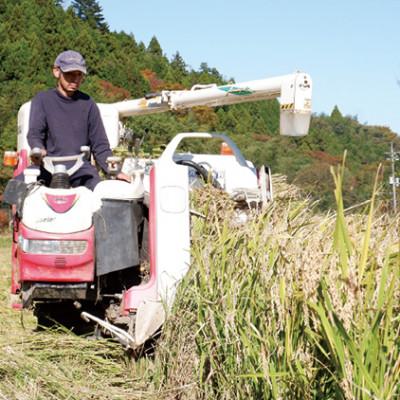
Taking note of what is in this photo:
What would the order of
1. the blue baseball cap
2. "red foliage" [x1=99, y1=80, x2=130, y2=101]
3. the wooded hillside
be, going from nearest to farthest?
the blue baseball cap < the wooded hillside < "red foliage" [x1=99, y1=80, x2=130, y2=101]

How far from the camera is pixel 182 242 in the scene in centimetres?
498

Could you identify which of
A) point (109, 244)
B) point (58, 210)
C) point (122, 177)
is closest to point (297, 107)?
point (122, 177)

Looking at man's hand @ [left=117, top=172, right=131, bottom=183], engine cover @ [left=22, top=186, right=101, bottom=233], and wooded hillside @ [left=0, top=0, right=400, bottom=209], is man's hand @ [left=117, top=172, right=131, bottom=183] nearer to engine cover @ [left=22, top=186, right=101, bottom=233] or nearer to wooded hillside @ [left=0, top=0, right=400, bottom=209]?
engine cover @ [left=22, top=186, right=101, bottom=233]

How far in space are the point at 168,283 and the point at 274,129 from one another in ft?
128

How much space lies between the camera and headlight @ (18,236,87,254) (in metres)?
4.94

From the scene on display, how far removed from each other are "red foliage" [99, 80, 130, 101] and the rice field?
31.3 metres

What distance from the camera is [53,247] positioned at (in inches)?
194

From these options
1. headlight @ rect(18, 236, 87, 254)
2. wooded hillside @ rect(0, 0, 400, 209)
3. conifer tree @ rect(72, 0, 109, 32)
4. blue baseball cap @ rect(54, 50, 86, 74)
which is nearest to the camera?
headlight @ rect(18, 236, 87, 254)

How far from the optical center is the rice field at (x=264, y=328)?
2943 mm

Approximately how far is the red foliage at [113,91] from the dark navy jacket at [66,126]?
29844 mm

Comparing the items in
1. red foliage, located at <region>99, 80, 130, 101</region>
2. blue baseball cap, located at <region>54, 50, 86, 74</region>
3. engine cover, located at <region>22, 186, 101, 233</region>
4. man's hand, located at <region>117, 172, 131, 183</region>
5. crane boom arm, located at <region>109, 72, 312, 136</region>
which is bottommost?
engine cover, located at <region>22, 186, 101, 233</region>

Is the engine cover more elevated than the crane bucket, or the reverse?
the crane bucket

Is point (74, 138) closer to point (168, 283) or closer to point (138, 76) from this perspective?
→ point (168, 283)

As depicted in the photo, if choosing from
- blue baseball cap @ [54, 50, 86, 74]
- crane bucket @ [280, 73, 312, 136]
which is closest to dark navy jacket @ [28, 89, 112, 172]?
blue baseball cap @ [54, 50, 86, 74]
